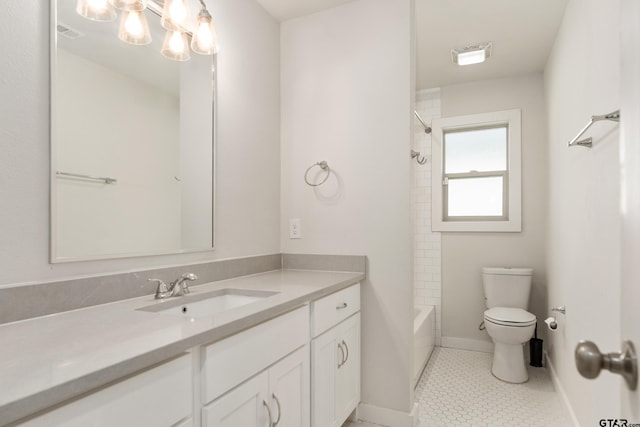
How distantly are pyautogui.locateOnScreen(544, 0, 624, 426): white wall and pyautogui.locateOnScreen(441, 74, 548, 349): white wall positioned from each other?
20.1 inches

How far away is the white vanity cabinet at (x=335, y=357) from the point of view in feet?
5.34

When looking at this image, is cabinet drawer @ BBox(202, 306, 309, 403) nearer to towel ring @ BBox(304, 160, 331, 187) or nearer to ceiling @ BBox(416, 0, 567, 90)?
towel ring @ BBox(304, 160, 331, 187)

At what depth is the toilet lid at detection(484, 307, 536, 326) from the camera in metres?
2.68

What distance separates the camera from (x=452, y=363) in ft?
10.2

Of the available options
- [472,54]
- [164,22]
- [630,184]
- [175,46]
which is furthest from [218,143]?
[472,54]

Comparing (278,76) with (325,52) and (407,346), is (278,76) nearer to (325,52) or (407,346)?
(325,52)

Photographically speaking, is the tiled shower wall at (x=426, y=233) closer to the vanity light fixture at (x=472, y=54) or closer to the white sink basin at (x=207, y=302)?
the vanity light fixture at (x=472, y=54)

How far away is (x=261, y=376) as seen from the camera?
1248 millimetres

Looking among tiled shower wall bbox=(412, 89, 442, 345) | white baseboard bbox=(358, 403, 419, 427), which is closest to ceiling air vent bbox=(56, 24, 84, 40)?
white baseboard bbox=(358, 403, 419, 427)

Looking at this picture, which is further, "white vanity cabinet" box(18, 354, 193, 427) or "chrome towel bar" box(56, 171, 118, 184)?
"chrome towel bar" box(56, 171, 118, 184)

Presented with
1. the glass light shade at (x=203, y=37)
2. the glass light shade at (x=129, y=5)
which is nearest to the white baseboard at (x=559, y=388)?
the glass light shade at (x=203, y=37)

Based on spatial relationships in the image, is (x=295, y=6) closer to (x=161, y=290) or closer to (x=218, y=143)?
(x=218, y=143)

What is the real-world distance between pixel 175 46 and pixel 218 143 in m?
0.49

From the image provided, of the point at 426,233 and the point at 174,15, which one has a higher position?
the point at 174,15
